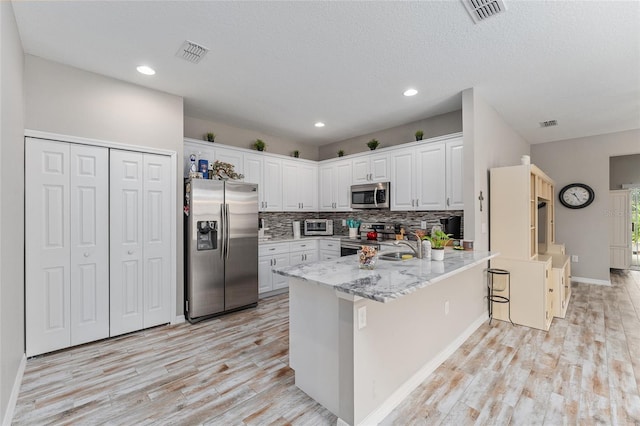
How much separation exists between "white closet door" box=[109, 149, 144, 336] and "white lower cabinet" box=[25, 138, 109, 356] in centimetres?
6

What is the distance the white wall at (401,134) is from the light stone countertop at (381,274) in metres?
2.44

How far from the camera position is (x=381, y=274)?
1975mm

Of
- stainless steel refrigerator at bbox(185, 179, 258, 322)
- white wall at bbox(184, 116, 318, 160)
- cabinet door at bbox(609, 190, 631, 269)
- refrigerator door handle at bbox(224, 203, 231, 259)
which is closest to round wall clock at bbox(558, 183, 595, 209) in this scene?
cabinet door at bbox(609, 190, 631, 269)

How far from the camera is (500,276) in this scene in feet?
11.9

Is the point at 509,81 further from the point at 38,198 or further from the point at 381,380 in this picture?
the point at 38,198

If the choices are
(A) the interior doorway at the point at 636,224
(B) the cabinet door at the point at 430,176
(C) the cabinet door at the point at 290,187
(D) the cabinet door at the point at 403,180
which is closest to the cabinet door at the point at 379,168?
(D) the cabinet door at the point at 403,180

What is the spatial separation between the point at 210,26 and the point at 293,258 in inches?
136

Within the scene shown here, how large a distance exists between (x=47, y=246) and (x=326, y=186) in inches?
158

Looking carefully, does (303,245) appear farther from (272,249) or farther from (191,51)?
(191,51)

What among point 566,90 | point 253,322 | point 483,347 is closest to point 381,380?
point 483,347

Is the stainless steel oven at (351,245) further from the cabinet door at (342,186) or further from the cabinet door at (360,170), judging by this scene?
the cabinet door at (360,170)

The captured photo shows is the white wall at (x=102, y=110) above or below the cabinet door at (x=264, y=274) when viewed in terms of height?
above

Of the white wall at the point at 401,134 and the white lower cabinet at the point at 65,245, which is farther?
the white wall at the point at 401,134

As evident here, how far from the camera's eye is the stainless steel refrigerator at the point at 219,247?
11.5 feet
